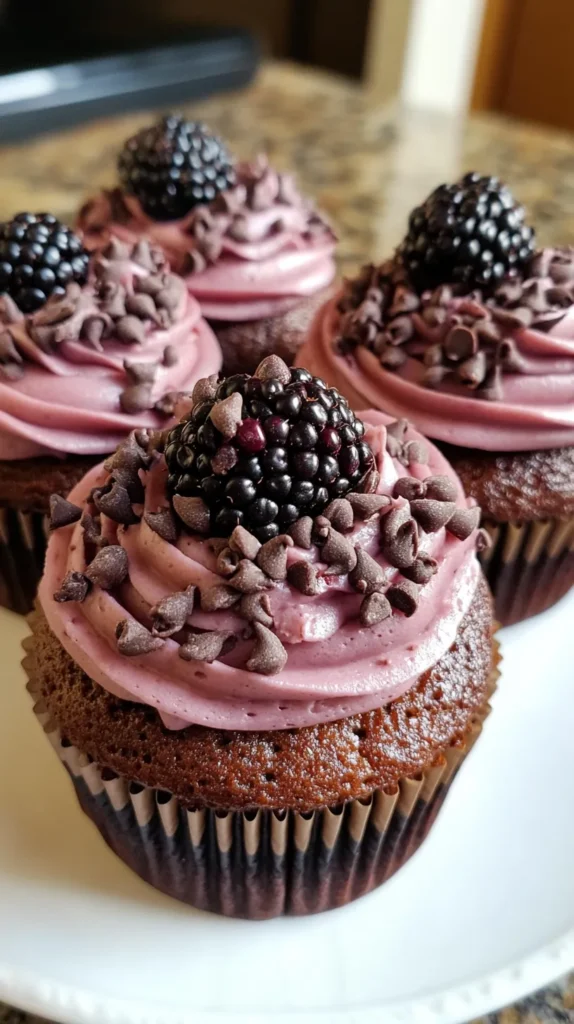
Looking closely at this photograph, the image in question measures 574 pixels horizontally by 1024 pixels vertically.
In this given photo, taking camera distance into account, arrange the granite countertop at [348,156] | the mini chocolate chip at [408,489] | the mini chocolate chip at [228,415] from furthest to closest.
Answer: the granite countertop at [348,156] < the mini chocolate chip at [408,489] < the mini chocolate chip at [228,415]

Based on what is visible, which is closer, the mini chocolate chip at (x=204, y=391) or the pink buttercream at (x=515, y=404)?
the mini chocolate chip at (x=204, y=391)

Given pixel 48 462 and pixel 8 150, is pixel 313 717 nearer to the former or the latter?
pixel 48 462

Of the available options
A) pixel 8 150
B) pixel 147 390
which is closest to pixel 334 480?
pixel 147 390

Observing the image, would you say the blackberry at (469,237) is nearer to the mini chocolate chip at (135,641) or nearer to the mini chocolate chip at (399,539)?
the mini chocolate chip at (399,539)

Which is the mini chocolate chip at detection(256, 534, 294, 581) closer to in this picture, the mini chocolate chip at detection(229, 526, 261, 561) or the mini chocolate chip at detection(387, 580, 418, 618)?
the mini chocolate chip at detection(229, 526, 261, 561)

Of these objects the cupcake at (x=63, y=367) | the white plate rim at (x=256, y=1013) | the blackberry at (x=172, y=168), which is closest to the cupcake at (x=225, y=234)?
the blackberry at (x=172, y=168)

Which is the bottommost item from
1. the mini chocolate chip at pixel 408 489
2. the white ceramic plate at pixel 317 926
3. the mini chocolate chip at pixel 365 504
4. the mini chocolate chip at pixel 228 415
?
the white ceramic plate at pixel 317 926
